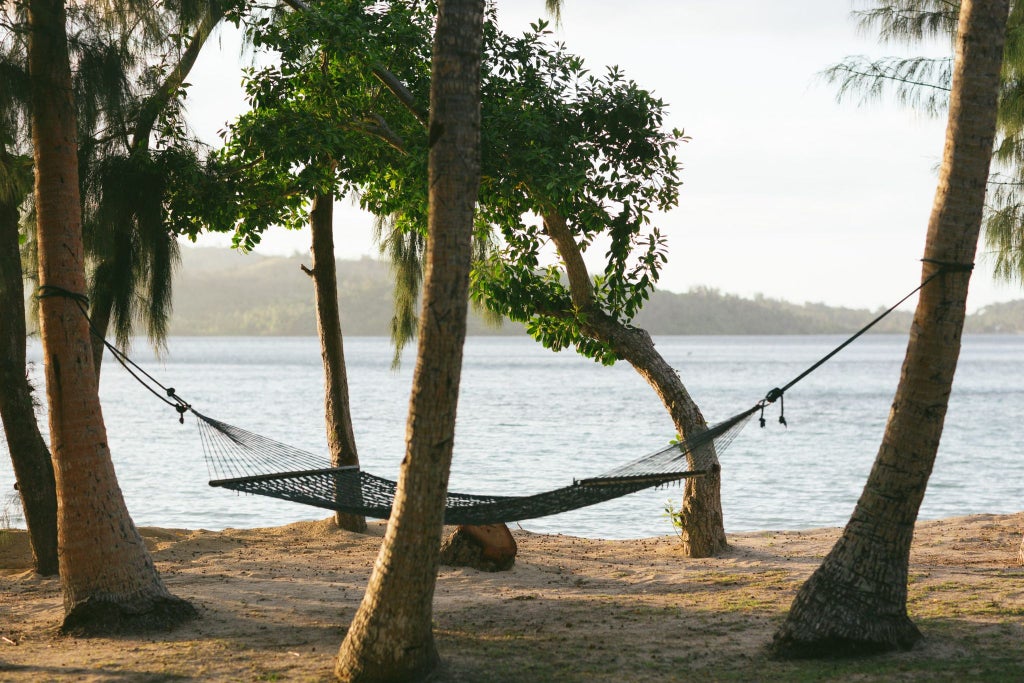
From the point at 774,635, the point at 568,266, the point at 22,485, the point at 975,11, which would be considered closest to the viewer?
the point at 975,11

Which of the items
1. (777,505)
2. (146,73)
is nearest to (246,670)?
(146,73)

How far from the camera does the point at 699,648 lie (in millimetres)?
4219

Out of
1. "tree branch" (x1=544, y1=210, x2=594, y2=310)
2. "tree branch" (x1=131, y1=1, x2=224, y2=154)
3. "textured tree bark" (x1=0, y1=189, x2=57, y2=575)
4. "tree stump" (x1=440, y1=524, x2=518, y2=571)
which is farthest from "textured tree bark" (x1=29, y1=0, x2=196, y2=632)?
"tree branch" (x1=544, y1=210, x2=594, y2=310)

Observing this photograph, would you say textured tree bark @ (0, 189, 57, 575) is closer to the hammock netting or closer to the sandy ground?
the sandy ground

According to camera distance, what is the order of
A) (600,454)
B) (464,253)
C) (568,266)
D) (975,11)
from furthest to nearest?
(600,454), (568,266), (975,11), (464,253)

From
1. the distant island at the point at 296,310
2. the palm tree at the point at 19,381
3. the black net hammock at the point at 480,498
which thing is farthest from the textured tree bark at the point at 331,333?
the distant island at the point at 296,310

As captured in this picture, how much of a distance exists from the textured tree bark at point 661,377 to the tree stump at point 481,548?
1179 millimetres

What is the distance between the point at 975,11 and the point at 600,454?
16157 millimetres

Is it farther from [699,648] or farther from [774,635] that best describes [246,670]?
[774,635]

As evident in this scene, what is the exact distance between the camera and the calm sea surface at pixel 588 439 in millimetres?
13109

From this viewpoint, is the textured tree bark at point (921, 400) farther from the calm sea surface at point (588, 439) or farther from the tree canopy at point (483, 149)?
the calm sea surface at point (588, 439)

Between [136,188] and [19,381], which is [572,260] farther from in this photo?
[19,381]

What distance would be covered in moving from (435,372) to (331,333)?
12.9 ft

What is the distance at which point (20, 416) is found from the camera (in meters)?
5.86
